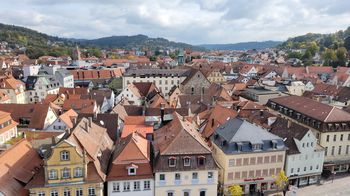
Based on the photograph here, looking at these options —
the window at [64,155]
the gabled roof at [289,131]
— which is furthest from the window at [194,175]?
the gabled roof at [289,131]

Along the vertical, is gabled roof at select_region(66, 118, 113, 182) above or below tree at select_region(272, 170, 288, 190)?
above

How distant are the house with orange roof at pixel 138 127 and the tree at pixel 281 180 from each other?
63.5 feet

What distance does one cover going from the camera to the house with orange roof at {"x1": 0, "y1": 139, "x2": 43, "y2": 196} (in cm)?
3266

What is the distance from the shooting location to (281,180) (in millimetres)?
42375

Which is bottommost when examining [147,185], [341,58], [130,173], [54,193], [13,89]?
[147,185]

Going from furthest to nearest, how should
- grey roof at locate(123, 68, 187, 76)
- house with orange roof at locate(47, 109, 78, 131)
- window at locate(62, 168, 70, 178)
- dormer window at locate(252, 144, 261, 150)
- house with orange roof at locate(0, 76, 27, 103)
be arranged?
grey roof at locate(123, 68, 187, 76), house with orange roof at locate(0, 76, 27, 103), house with orange roof at locate(47, 109, 78, 131), dormer window at locate(252, 144, 261, 150), window at locate(62, 168, 70, 178)

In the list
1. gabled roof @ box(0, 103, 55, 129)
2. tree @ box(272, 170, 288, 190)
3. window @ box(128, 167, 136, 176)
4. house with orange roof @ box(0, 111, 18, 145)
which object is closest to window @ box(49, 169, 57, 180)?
window @ box(128, 167, 136, 176)

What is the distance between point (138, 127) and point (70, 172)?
16.9 meters


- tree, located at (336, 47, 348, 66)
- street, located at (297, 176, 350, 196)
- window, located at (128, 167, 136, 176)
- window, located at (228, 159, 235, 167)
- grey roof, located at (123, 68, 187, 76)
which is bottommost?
street, located at (297, 176, 350, 196)

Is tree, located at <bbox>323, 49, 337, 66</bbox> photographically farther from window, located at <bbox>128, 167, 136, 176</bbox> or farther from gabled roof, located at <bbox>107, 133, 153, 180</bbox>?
window, located at <bbox>128, 167, 136, 176</bbox>

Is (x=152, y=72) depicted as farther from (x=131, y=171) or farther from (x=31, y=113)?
(x=131, y=171)

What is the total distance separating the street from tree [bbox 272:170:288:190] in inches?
111

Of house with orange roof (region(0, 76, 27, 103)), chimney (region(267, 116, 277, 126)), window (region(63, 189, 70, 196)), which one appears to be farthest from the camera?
house with orange roof (region(0, 76, 27, 103))

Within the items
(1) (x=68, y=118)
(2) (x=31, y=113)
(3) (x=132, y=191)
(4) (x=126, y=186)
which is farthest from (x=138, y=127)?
(2) (x=31, y=113)
